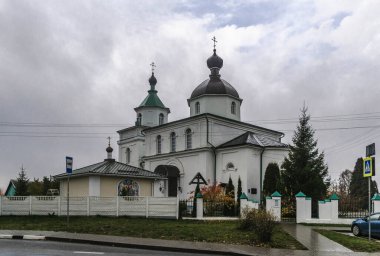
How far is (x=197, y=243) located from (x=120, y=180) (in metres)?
13.5

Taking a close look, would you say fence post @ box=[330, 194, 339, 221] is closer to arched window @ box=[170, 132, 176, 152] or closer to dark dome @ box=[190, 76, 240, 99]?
dark dome @ box=[190, 76, 240, 99]

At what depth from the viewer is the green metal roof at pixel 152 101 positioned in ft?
157

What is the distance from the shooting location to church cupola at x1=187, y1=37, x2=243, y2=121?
38.1 meters

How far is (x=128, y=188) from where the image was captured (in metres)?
25.6

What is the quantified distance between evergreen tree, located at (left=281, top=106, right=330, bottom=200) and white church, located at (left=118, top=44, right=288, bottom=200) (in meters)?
6.89

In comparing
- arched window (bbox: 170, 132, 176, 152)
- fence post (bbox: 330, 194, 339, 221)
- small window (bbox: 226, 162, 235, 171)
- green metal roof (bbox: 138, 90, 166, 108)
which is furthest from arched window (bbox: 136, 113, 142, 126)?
fence post (bbox: 330, 194, 339, 221)

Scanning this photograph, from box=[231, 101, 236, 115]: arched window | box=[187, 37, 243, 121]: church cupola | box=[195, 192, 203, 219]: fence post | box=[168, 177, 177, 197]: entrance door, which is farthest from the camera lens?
box=[231, 101, 236, 115]: arched window

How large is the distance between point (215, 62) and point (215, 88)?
10.1 feet

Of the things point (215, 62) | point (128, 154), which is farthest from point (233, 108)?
point (128, 154)

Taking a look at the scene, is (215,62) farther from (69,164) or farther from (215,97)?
(69,164)

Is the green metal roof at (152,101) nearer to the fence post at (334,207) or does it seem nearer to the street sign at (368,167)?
the fence post at (334,207)

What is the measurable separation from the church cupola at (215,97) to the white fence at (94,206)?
17365 millimetres

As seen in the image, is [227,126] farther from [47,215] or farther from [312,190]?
[47,215]

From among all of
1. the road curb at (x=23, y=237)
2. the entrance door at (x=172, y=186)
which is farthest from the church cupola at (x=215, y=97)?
the road curb at (x=23, y=237)
